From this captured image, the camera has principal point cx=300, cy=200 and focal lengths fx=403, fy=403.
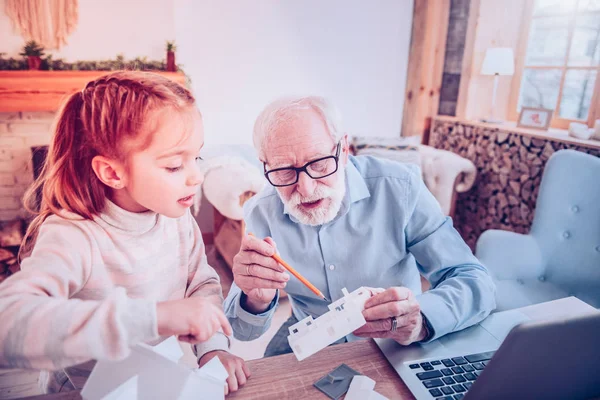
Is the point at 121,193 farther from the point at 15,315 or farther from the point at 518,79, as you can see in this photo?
the point at 518,79

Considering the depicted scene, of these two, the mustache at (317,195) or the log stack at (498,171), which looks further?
the log stack at (498,171)

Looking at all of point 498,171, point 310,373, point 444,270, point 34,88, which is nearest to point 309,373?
point 310,373

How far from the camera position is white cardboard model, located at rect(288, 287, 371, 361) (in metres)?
0.75

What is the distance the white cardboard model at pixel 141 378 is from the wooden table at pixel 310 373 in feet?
0.49

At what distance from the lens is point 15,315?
→ 0.54 meters

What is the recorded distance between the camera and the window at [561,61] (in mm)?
2824

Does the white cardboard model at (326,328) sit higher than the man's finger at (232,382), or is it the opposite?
the white cardboard model at (326,328)

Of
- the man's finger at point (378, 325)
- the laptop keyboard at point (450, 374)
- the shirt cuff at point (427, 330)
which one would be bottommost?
the laptop keyboard at point (450, 374)

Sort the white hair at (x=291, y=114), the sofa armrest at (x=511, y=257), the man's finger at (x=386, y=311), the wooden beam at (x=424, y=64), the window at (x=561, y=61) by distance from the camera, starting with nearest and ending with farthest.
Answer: the man's finger at (x=386, y=311) < the white hair at (x=291, y=114) < the sofa armrest at (x=511, y=257) < the window at (x=561, y=61) < the wooden beam at (x=424, y=64)

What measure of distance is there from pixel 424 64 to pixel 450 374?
3.67 meters

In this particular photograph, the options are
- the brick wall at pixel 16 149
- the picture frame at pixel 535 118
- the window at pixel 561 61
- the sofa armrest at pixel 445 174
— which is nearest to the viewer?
the window at pixel 561 61

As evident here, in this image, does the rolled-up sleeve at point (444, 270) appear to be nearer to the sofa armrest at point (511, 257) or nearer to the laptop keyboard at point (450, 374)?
the laptop keyboard at point (450, 374)

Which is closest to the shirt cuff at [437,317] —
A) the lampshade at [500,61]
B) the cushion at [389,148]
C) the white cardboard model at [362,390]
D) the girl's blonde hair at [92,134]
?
the white cardboard model at [362,390]

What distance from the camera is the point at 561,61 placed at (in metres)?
3.06
